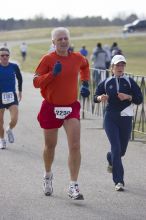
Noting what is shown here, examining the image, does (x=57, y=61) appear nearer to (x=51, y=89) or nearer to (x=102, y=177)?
(x=51, y=89)

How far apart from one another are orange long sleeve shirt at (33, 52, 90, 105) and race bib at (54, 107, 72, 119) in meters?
0.06

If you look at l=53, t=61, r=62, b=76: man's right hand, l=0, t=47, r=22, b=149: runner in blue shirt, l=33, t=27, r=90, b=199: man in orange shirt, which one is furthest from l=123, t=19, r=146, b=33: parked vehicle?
l=53, t=61, r=62, b=76: man's right hand

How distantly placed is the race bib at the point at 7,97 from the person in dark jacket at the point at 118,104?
3637 mm

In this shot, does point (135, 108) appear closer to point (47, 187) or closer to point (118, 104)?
point (118, 104)

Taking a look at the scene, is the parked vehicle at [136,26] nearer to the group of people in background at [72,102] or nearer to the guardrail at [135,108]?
the guardrail at [135,108]

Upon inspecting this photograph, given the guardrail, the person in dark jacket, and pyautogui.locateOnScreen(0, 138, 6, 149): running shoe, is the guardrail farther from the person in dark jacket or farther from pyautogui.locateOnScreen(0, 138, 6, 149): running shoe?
Answer: the person in dark jacket

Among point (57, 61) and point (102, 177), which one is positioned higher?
point (57, 61)

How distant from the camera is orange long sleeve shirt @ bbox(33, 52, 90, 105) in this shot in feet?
25.4

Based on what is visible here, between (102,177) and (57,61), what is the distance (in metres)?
2.13

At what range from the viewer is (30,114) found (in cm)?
1730

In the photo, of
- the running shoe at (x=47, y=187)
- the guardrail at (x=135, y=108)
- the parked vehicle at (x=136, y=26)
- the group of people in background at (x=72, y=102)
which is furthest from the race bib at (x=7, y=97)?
the parked vehicle at (x=136, y=26)

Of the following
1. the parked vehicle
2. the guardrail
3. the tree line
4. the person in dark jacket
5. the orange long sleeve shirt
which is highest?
the orange long sleeve shirt

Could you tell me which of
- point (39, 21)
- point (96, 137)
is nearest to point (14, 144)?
point (96, 137)

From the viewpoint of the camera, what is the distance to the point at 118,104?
8516 mm
